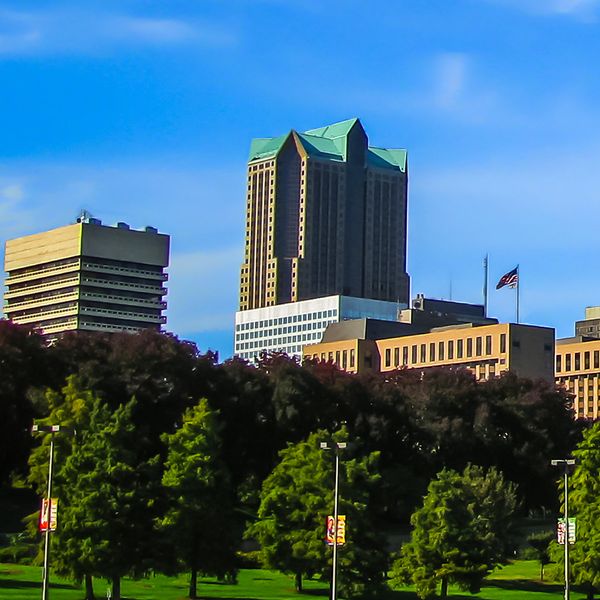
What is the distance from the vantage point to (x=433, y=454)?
126125mm

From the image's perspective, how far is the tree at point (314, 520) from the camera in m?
83.3

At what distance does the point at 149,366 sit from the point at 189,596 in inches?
1442

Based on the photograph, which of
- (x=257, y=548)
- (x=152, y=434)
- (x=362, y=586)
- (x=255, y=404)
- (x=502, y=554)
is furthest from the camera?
(x=255, y=404)

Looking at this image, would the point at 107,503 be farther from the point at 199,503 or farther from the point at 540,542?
the point at 540,542

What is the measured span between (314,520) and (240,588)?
19.1 feet

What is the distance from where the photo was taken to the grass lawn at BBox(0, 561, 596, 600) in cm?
7969

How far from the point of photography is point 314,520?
86.4m

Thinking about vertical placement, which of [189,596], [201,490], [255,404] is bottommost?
[189,596]

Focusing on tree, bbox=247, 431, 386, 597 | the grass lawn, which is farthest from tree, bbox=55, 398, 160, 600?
tree, bbox=247, 431, 386, 597

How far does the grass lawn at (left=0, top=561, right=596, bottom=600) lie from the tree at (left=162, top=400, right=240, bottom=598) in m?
2.00

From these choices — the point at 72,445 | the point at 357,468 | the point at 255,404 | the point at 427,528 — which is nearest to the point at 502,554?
the point at 427,528

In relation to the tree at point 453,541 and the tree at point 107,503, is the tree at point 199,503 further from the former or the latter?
the tree at point 453,541

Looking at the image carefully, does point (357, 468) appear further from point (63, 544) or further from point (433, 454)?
point (433, 454)

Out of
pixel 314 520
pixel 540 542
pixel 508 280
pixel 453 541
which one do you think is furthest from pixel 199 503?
pixel 508 280
